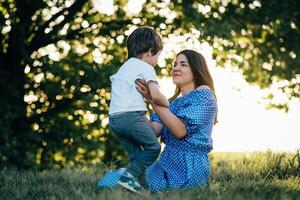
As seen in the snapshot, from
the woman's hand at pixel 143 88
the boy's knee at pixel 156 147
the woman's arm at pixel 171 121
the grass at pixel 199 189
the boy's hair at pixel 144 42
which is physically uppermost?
the boy's hair at pixel 144 42

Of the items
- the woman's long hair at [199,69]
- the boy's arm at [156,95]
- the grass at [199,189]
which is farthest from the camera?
the woman's long hair at [199,69]

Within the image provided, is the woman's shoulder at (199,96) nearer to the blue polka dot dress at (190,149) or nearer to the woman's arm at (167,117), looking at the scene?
the blue polka dot dress at (190,149)

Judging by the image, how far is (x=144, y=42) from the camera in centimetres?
523

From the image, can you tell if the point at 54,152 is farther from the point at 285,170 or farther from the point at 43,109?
the point at 285,170

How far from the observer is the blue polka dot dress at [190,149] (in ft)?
17.9

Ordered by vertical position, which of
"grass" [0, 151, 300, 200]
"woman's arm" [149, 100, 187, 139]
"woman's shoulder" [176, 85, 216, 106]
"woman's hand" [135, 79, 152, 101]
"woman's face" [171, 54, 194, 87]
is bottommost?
"grass" [0, 151, 300, 200]

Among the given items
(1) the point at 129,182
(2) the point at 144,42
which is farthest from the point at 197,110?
(1) the point at 129,182

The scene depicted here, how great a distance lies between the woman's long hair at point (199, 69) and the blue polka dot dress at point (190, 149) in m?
0.15

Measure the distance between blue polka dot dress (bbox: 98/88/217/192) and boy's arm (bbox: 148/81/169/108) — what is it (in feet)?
1.76

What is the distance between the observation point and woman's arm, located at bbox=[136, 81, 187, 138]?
4.98 m

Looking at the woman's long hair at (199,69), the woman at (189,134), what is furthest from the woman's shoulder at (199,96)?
the woman's long hair at (199,69)

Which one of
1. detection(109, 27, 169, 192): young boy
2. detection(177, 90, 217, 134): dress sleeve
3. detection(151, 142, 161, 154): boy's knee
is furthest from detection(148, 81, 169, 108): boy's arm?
detection(177, 90, 217, 134): dress sleeve

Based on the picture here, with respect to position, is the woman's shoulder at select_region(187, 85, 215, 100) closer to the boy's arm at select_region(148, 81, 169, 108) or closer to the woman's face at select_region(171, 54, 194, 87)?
the woman's face at select_region(171, 54, 194, 87)

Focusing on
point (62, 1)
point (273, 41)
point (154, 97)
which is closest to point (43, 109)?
point (62, 1)
